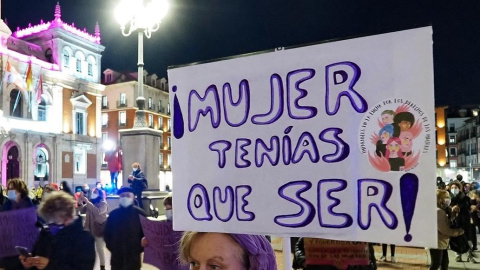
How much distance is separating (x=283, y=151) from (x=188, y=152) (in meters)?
0.50

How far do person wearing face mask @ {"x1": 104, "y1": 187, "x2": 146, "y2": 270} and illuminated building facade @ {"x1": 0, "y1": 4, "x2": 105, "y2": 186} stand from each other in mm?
30723

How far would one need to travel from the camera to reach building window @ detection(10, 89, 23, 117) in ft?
114

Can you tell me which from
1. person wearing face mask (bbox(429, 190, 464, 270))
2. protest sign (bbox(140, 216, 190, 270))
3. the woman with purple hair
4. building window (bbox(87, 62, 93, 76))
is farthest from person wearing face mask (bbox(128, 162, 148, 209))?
building window (bbox(87, 62, 93, 76))

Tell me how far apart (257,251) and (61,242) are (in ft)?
10.0

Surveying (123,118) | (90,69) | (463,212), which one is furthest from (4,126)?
(463,212)

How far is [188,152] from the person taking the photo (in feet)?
7.39

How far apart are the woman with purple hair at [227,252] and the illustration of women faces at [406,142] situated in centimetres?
67

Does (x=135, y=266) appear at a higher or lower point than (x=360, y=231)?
lower

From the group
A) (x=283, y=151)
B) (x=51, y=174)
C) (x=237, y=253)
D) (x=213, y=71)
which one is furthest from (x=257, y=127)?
(x=51, y=174)

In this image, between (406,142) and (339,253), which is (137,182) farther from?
(406,142)

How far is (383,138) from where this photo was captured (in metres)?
1.75

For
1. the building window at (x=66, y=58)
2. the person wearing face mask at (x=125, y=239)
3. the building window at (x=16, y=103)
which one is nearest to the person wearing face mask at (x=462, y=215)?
the person wearing face mask at (x=125, y=239)

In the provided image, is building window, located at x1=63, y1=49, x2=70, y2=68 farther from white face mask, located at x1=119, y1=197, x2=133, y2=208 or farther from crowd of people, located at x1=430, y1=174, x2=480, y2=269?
white face mask, located at x1=119, y1=197, x2=133, y2=208

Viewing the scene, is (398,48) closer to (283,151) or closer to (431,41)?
(431,41)
